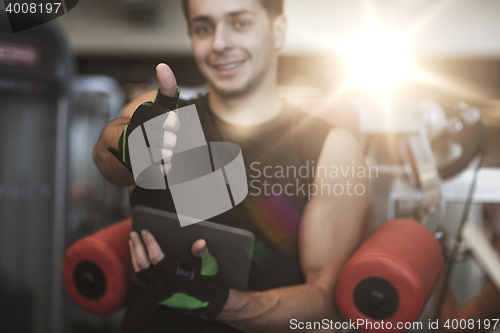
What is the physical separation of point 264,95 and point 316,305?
36cm

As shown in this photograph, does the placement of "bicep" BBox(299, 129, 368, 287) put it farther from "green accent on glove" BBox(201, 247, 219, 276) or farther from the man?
"green accent on glove" BBox(201, 247, 219, 276)

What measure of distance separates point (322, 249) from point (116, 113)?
4.00ft

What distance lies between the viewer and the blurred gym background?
741 millimetres

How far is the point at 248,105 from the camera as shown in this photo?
1.96 ft

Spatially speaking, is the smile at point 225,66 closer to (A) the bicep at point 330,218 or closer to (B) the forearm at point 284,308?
(A) the bicep at point 330,218

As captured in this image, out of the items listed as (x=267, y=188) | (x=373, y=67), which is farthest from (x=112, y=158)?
(x=373, y=67)

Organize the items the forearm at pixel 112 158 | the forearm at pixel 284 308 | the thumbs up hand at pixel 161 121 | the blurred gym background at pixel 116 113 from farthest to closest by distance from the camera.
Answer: the blurred gym background at pixel 116 113 < the forearm at pixel 284 308 < the forearm at pixel 112 158 < the thumbs up hand at pixel 161 121

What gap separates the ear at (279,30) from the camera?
A: 0.58 metres

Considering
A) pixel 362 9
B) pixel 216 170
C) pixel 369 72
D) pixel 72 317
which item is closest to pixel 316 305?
pixel 216 170

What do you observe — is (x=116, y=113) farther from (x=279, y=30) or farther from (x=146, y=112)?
(x=146, y=112)

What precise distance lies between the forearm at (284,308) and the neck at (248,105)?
0.28 m

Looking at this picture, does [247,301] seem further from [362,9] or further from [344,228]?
[362,9]

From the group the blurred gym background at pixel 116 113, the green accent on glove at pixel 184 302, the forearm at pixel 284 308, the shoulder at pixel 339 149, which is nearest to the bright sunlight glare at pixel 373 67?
the blurred gym background at pixel 116 113

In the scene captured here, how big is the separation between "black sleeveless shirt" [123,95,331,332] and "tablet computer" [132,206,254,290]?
7 cm
